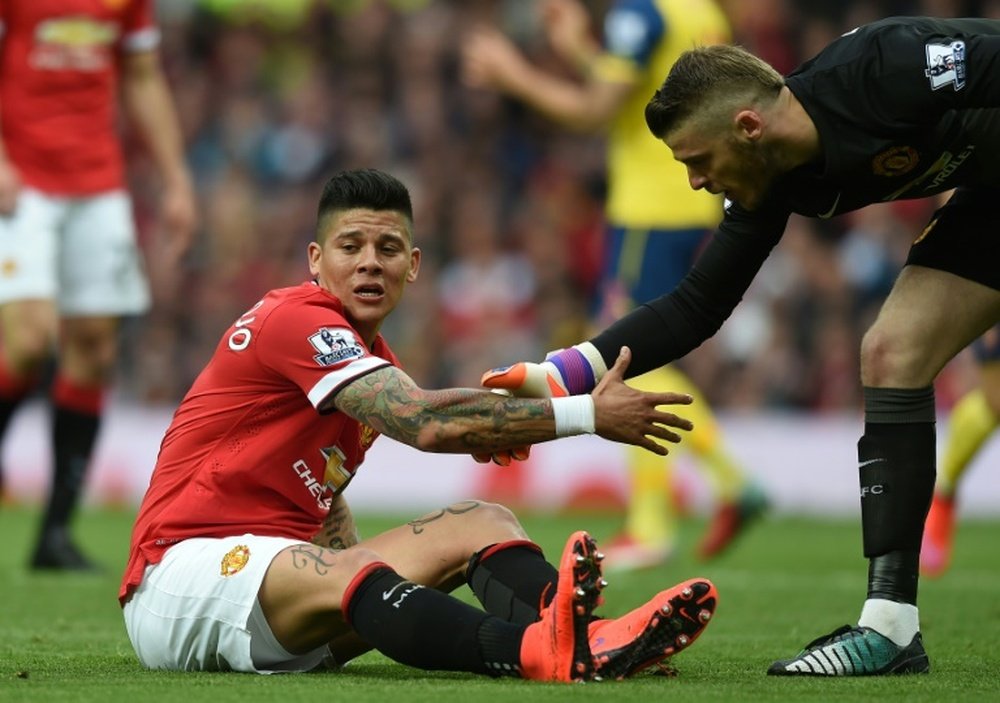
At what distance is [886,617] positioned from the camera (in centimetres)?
453

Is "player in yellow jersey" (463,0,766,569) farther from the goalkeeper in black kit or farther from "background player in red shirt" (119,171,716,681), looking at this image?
"background player in red shirt" (119,171,716,681)

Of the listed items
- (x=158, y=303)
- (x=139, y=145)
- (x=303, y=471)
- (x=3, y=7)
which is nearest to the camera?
(x=303, y=471)

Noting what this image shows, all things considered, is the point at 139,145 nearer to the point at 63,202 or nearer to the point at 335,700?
the point at 63,202

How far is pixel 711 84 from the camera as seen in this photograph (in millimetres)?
4383

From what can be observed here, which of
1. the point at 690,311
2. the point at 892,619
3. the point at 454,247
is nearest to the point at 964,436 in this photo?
the point at 690,311

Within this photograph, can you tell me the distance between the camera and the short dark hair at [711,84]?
4387 mm

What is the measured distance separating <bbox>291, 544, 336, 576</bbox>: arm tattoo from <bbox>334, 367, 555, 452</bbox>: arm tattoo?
0.34 m

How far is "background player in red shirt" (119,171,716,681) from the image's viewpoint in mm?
4098

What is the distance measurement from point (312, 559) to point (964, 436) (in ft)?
15.3

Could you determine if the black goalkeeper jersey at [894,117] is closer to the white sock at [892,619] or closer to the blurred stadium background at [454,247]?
the white sock at [892,619]

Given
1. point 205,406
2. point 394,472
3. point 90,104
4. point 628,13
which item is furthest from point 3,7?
point 394,472

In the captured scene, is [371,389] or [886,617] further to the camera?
[886,617]

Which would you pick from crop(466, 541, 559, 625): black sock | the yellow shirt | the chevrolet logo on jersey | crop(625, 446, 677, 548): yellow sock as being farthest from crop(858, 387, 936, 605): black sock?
the yellow shirt

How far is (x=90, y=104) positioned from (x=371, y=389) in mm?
4305
